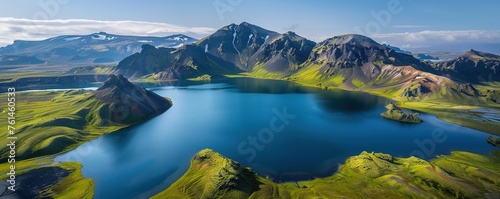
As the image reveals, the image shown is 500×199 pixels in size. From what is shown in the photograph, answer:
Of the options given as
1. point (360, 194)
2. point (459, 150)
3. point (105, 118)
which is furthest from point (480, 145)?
point (105, 118)

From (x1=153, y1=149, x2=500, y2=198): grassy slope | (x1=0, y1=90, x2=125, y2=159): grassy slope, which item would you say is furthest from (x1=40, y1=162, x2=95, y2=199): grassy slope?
(x1=0, y1=90, x2=125, y2=159): grassy slope

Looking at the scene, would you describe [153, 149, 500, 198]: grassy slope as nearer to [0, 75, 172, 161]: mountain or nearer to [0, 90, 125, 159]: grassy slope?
[0, 90, 125, 159]: grassy slope

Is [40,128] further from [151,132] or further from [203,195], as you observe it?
[203,195]

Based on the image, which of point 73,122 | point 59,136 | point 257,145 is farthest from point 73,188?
point 73,122

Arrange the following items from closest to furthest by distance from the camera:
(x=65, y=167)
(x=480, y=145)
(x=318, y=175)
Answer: (x=318, y=175) → (x=65, y=167) → (x=480, y=145)

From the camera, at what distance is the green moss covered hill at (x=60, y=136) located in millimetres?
92188

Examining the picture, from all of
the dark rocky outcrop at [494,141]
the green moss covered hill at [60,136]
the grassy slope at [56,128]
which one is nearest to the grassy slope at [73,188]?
the green moss covered hill at [60,136]

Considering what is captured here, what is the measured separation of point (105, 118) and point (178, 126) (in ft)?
156

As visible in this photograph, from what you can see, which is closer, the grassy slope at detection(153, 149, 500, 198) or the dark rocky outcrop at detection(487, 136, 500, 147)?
the grassy slope at detection(153, 149, 500, 198)

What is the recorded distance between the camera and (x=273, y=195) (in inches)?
3346

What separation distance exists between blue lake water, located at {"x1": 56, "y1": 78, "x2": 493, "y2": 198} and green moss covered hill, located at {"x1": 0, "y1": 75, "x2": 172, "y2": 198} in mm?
6459

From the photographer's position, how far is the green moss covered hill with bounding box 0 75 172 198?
3629 inches

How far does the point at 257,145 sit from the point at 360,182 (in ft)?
167

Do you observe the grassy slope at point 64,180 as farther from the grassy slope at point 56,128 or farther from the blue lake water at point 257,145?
the grassy slope at point 56,128
